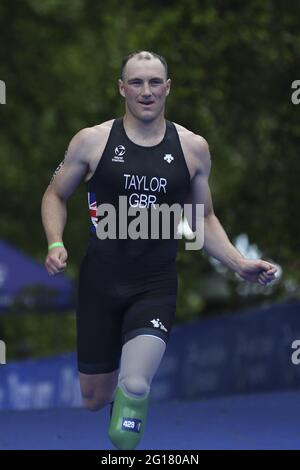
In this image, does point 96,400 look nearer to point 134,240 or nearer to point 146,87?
point 134,240

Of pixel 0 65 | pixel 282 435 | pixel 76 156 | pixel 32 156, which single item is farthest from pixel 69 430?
pixel 32 156

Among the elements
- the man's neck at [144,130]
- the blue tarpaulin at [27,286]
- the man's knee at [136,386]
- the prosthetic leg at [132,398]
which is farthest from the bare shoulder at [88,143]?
the blue tarpaulin at [27,286]

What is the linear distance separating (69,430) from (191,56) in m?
6.55

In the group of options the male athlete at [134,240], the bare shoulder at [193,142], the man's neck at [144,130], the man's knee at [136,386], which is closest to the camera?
the man's knee at [136,386]

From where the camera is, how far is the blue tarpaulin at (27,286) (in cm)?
1648

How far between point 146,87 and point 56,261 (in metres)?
1.03

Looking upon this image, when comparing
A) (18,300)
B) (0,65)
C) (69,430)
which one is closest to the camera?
(69,430)

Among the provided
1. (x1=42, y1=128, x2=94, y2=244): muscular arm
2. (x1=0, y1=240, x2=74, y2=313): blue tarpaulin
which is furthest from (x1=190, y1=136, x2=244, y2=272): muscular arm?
(x1=0, y1=240, x2=74, y2=313): blue tarpaulin

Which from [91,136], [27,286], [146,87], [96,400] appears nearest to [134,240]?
[91,136]

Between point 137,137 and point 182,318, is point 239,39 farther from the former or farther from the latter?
point 137,137

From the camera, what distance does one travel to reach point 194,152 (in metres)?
7.08

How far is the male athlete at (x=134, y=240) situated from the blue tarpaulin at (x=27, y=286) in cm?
923

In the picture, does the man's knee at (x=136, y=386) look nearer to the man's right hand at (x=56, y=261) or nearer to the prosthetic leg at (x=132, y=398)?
the prosthetic leg at (x=132, y=398)

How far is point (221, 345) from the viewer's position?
50.2 feet
